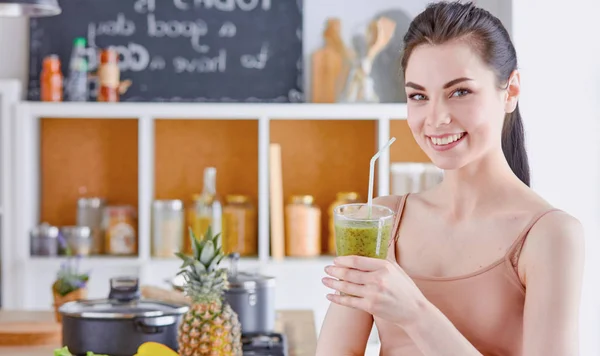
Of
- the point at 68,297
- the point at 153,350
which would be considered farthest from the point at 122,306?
the point at 68,297

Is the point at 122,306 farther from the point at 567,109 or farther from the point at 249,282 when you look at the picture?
the point at 567,109

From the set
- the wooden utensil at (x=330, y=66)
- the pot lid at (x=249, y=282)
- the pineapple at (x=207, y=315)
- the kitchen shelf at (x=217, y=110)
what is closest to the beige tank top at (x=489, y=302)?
the pineapple at (x=207, y=315)

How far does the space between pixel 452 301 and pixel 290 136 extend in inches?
111

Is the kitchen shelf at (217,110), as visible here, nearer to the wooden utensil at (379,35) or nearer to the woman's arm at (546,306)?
the wooden utensil at (379,35)

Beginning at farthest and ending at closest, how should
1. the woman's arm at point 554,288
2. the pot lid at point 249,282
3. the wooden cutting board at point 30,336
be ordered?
the wooden cutting board at point 30,336 < the pot lid at point 249,282 < the woman's arm at point 554,288

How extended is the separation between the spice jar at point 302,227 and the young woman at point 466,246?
242 cm

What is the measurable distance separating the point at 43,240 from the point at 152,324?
2051 mm

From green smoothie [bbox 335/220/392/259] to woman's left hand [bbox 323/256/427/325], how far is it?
27 mm

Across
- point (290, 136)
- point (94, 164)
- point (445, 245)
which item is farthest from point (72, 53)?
point (445, 245)

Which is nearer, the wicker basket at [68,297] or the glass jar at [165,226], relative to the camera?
the wicker basket at [68,297]

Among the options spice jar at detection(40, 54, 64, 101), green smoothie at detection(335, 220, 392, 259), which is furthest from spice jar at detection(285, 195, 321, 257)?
green smoothie at detection(335, 220, 392, 259)

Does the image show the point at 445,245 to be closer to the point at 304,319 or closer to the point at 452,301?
the point at 452,301

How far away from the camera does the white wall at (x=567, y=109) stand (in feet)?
11.7

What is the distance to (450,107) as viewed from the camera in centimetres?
133
